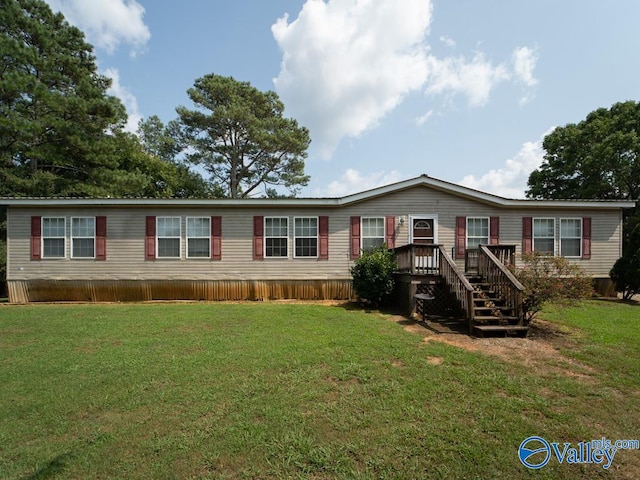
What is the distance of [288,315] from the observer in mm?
7828

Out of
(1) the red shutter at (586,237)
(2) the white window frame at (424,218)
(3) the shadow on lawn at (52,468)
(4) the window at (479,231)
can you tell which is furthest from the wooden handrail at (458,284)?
(1) the red shutter at (586,237)

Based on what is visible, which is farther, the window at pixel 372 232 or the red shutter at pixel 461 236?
the window at pixel 372 232

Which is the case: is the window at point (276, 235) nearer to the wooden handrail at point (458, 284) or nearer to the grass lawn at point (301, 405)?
the grass lawn at point (301, 405)

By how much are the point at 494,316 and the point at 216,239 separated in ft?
29.0

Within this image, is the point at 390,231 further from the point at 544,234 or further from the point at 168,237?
the point at 168,237

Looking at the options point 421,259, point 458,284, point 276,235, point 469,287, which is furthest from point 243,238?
point 469,287

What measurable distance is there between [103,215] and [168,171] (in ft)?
47.1

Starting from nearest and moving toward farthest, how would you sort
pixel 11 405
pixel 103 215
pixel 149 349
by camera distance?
pixel 11 405
pixel 149 349
pixel 103 215

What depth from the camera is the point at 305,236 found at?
1087 centimetres

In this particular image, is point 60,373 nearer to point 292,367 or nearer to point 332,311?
point 292,367

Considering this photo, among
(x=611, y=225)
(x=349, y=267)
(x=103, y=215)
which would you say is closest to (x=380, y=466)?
(x=349, y=267)

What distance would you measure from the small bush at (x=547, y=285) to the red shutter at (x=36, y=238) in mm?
15009

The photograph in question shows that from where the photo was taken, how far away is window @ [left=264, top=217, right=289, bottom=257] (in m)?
10.9

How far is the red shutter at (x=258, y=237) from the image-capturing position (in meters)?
10.8
